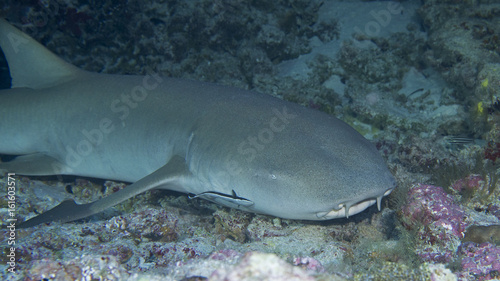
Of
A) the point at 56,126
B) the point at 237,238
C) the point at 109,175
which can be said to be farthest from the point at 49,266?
the point at 56,126

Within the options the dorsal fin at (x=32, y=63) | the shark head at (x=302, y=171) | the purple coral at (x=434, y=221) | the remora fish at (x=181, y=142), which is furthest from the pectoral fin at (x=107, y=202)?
the purple coral at (x=434, y=221)

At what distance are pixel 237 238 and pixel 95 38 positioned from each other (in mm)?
5275

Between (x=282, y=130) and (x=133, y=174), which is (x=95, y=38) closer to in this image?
(x=133, y=174)

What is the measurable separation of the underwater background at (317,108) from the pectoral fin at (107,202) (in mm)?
113

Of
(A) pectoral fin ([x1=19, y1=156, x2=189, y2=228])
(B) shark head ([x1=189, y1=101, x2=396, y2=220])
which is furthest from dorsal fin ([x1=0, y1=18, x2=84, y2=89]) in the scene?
(B) shark head ([x1=189, y1=101, x2=396, y2=220])

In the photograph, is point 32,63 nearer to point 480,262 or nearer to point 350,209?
point 350,209

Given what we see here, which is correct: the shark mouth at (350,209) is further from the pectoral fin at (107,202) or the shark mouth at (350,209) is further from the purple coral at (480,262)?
the pectoral fin at (107,202)

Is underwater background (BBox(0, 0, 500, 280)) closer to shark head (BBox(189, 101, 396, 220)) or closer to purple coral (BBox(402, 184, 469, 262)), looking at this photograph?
purple coral (BBox(402, 184, 469, 262))

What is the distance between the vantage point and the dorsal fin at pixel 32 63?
3750 mm

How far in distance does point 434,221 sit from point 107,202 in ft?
9.01

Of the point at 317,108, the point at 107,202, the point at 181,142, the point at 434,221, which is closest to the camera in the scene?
the point at 434,221

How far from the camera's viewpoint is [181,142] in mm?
3062

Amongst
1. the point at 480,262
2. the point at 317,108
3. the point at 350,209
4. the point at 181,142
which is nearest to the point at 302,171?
the point at 350,209

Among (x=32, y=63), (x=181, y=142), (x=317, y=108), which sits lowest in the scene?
(x=317, y=108)
